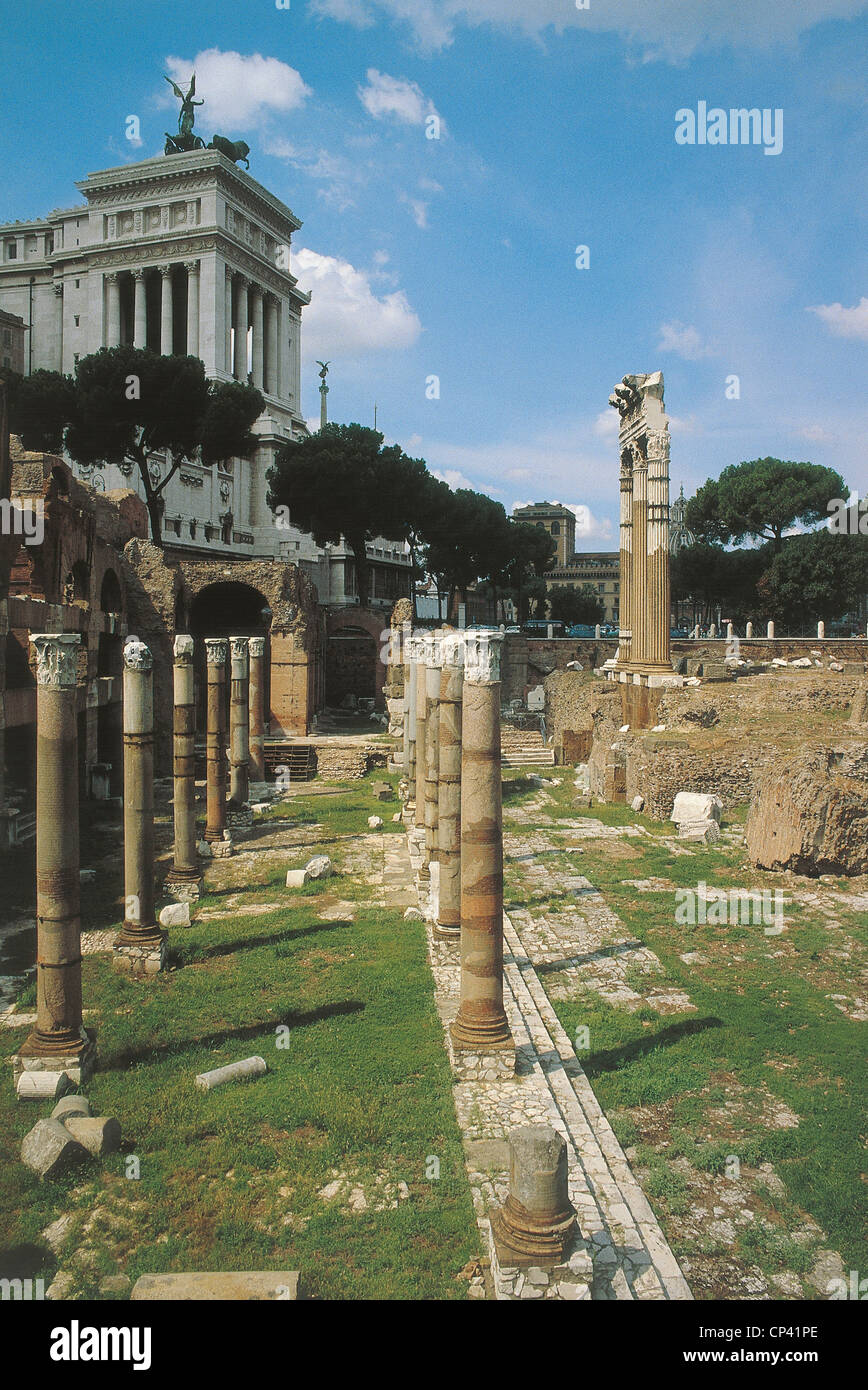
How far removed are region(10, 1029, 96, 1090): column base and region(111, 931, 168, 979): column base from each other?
2.21 m

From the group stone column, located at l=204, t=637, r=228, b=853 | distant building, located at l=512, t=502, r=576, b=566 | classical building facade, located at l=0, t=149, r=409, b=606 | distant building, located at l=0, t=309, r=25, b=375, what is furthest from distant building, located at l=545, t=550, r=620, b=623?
stone column, located at l=204, t=637, r=228, b=853

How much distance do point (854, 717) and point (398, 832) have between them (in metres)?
10.1

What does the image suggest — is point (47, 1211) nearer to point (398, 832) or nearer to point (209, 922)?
point (209, 922)

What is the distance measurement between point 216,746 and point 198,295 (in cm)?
5322

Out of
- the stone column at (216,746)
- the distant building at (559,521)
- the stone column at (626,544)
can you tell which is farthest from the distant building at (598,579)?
the stone column at (216,746)

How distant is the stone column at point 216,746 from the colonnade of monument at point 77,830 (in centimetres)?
2

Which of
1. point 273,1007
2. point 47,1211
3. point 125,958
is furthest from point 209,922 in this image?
point 47,1211

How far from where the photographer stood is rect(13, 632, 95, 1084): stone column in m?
7.25

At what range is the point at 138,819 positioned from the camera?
387 inches

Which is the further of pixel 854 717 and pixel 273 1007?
pixel 854 717

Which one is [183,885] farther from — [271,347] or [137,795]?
[271,347]

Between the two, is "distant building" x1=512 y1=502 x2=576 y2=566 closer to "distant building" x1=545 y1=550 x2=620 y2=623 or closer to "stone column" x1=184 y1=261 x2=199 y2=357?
"distant building" x1=545 y1=550 x2=620 y2=623

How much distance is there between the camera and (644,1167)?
5.95 m

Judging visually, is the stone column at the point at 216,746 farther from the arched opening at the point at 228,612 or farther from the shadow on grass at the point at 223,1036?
the arched opening at the point at 228,612
